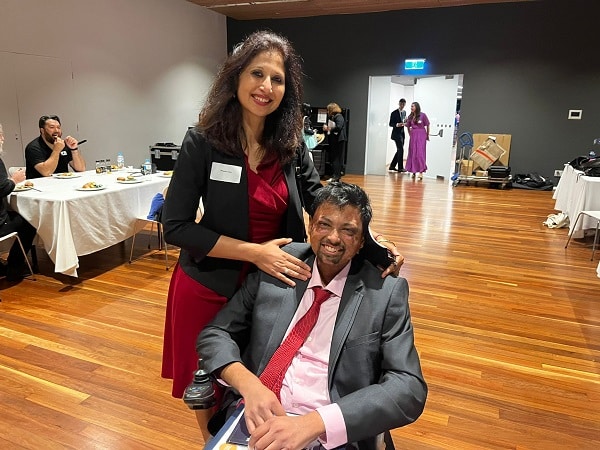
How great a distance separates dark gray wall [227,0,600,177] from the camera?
9.41 meters

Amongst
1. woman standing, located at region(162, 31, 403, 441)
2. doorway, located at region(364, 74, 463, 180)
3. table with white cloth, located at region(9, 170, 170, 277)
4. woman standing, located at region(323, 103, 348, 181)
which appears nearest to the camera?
woman standing, located at region(162, 31, 403, 441)

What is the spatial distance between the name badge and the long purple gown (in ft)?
33.0

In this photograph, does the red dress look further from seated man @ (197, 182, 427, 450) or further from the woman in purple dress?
the woman in purple dress

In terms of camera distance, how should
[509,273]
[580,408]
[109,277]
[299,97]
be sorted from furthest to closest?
[509,273]
[109,277]
[580,408]
[299,97]

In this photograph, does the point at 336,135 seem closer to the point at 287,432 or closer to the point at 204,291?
the point at 204,291

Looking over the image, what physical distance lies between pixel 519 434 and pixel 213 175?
6.22ft

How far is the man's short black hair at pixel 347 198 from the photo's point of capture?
136 centimetres

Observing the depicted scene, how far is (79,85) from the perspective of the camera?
7730 mm

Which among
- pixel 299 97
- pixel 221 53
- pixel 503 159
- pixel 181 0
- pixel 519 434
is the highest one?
pixel 181 0

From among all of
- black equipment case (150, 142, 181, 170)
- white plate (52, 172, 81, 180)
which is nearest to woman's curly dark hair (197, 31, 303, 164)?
white plate (52, 172, 81, 180)

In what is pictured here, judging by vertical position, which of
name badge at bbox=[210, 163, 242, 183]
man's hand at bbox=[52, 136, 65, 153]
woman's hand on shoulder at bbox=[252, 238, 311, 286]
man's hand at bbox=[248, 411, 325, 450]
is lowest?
man's hand at bbox=[248, 411, 325, 450]

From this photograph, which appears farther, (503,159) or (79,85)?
(503,159)

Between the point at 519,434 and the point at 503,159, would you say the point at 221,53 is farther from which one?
the point at 519,434

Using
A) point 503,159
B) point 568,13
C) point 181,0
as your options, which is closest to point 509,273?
point 503,159
